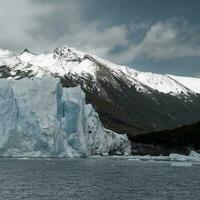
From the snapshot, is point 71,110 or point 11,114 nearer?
point 11,114

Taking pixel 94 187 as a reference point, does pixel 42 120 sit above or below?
above

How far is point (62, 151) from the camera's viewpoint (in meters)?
91.4

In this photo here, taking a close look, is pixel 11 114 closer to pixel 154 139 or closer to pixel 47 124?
pixel 47 124

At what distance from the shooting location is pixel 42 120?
88.0 m

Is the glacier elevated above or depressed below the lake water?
above

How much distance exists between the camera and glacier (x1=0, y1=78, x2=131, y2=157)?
8662 centimetres

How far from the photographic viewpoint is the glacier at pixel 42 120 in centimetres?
8662

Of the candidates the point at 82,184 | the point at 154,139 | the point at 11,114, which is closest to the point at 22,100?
the point at 11,114

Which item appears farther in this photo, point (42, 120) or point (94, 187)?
point (42, 120)

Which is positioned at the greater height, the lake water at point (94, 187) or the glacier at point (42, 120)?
the glacier at point (42, 120)

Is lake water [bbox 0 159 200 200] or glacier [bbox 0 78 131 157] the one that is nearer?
lake water [bbox 0 159 200 200]

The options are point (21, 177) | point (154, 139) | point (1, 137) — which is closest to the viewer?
point (21, 177)

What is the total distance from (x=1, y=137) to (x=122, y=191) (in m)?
47.4

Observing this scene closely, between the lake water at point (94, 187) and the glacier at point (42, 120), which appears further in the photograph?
the glacier at point (42, 120)
